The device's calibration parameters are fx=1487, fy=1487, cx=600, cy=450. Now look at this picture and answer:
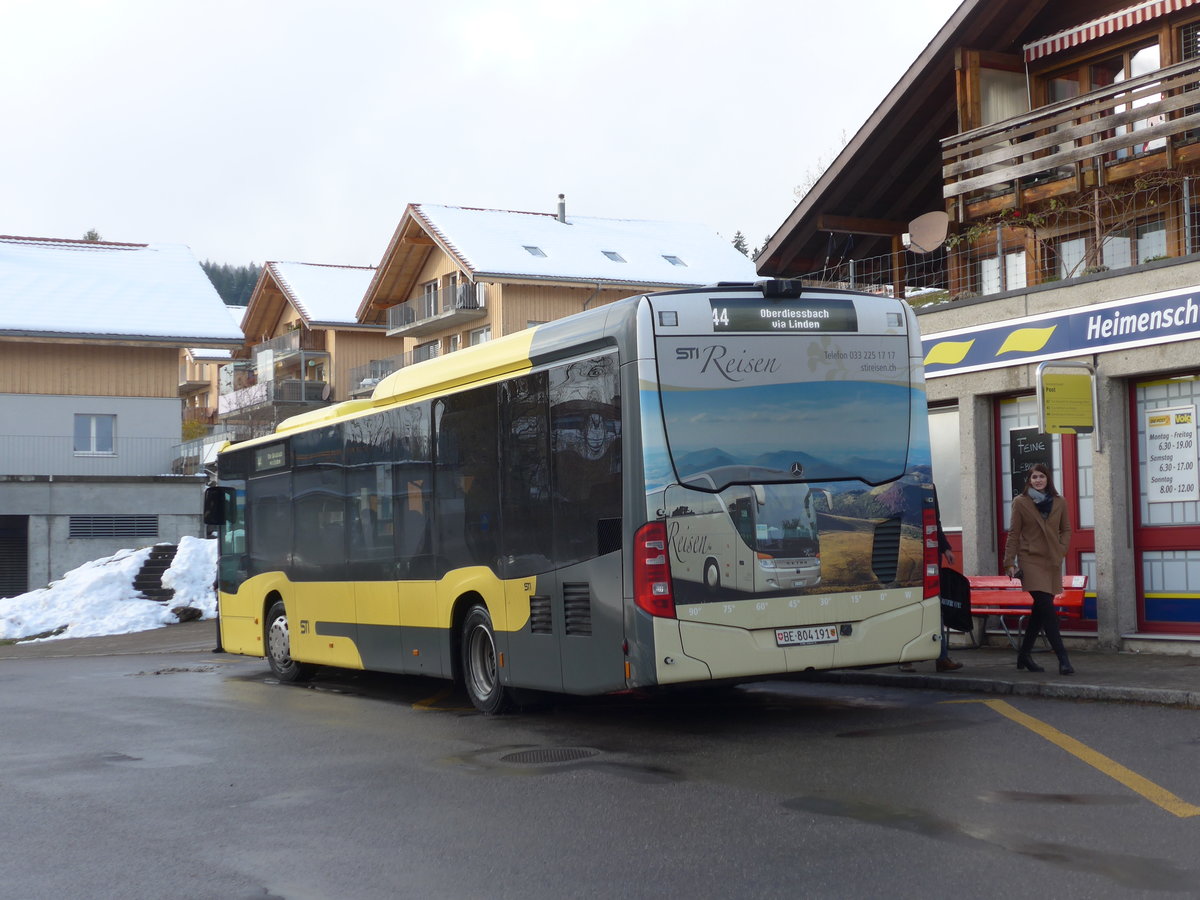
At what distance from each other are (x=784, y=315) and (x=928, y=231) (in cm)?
1051

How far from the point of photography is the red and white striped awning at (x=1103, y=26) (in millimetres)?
18172

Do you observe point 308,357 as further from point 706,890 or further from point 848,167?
point 706,890

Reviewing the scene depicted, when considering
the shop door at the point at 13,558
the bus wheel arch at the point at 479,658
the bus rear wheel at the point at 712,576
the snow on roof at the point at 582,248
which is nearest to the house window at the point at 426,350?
the snow on roof at the point at 582,248

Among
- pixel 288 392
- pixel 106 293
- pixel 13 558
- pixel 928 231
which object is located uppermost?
pixel 106 293

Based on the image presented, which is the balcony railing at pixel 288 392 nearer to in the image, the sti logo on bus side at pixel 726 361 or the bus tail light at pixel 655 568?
the sti logo on bus side at pixel 726 361

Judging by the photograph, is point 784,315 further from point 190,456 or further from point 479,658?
point 190,456

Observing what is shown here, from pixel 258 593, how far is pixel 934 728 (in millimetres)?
9532

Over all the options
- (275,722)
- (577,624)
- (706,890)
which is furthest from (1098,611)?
(706,890)

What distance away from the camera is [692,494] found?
33.7 ft

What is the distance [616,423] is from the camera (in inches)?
412

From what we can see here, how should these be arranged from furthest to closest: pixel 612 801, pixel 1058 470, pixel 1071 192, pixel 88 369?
pixel 88 369 < pixel 1071 192 < pixel 1058 470 < pixel 612 801

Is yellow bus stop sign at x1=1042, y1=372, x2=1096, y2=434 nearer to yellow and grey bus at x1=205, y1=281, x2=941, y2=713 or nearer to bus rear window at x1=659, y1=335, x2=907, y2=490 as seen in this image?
yellow and grey bus at x1=205, y1=281, x2=941, y2=713

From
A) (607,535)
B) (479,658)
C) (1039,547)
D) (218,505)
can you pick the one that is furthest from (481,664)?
(218,505)

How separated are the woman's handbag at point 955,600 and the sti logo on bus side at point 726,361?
3.14m
